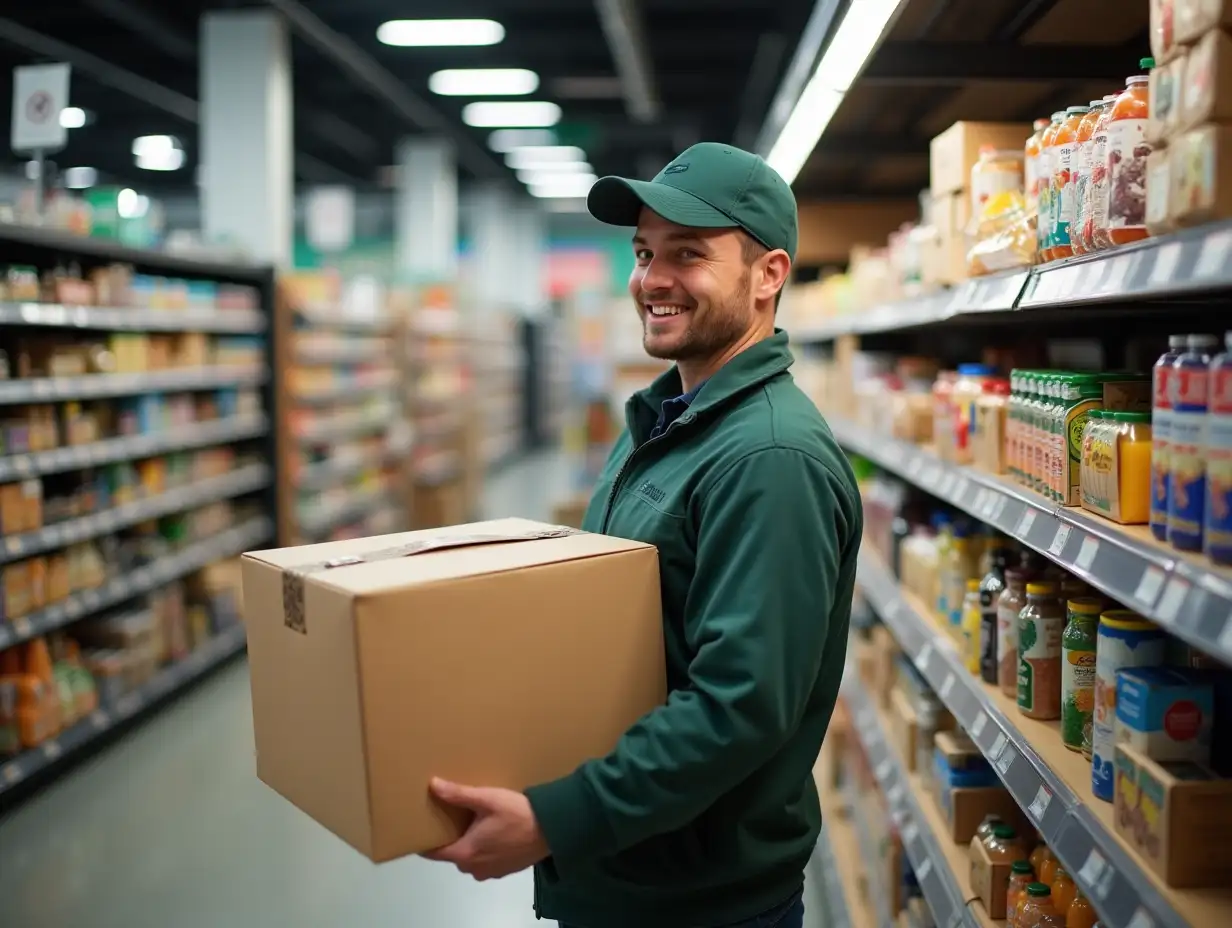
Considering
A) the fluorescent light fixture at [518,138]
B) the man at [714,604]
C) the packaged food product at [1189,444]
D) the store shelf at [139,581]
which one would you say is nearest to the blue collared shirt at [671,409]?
the man at [714,604]

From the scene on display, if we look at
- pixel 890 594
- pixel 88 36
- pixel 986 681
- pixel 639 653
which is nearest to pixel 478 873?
pixel 639 653

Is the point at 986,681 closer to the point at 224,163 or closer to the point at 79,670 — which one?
the point at 79,670

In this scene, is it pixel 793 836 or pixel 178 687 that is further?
pixel 178 687

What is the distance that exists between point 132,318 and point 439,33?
553cm

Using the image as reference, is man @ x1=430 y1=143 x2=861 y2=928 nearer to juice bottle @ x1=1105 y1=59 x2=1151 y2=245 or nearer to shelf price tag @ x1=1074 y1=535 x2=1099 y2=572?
shelf price tag @ x1=1074 y1=535 x2=1099 y2=572

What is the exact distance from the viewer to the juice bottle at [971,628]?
7.93 ft

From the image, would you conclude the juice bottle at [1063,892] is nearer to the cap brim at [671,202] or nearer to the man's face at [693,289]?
the man's face at [693,289]

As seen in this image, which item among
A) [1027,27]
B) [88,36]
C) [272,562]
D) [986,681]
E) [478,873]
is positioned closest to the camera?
[478,873]

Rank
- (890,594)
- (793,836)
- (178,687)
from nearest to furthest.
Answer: (793,836), (890,594), (178,687)

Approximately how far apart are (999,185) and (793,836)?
1.49 meters

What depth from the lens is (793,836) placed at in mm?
1665

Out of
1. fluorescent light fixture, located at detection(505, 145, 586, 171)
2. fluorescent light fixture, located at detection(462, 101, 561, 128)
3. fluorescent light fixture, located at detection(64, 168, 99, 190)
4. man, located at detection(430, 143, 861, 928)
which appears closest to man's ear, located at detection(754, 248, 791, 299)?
man, located at detection(430, 143, 861, 928)

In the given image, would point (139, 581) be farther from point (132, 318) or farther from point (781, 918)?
point (781, 918)

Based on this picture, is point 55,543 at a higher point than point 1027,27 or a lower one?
lower
